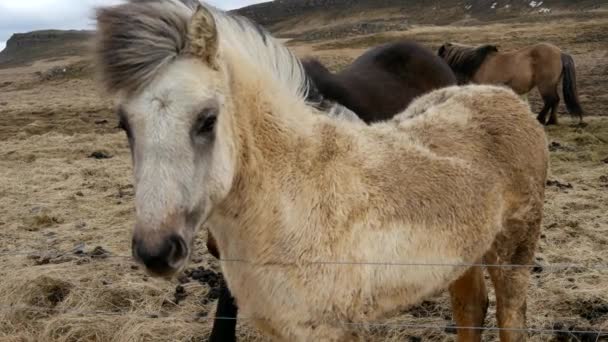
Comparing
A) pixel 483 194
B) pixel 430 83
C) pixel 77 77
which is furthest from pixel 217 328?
pixel 77 77

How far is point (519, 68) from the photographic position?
11789 mm

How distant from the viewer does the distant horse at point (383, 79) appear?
4961mm

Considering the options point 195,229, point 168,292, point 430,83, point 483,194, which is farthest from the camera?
point 430,83

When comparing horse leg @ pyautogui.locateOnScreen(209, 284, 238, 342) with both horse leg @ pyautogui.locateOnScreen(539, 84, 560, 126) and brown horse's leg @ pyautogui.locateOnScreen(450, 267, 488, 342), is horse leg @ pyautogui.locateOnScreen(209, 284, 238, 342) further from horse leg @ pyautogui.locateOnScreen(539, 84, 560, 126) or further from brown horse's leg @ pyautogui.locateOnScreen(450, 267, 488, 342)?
horse leg @ pyautogui.locateOnScreen(539, 84, 560, 126)

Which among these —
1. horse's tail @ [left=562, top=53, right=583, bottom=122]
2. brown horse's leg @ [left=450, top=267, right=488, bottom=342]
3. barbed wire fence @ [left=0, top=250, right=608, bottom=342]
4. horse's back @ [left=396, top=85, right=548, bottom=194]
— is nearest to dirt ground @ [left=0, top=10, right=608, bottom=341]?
barbed wire fence @ [left=0, top=250, right=608, bottom=342]

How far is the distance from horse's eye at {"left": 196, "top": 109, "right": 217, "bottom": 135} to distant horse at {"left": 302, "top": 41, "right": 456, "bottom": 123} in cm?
278

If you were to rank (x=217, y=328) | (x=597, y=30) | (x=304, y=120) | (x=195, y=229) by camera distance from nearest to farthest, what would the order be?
(x=195, y=229) < (x=304, y=120) < (x=217, y=328) < (x=597, y=30)

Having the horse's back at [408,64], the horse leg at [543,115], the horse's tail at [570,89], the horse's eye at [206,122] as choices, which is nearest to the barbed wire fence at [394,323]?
the horse's eye at [206,122]

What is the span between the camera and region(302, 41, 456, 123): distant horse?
16.3 feet

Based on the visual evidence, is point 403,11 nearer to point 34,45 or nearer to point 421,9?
point 421,9

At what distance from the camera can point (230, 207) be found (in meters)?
2.17

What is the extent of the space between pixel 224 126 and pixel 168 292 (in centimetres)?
266

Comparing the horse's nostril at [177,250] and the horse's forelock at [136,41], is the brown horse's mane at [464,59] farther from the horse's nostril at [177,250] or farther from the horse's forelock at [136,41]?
the horse's nostril at [177,250]

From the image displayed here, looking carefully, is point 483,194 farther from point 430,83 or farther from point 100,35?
point 430,83
